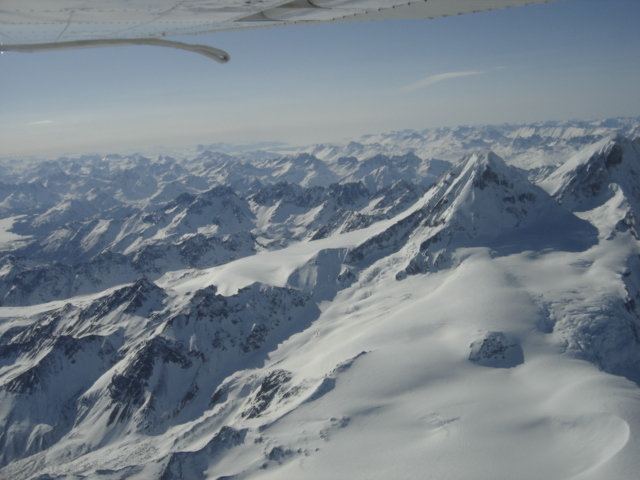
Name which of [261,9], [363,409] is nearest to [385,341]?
[363,409]

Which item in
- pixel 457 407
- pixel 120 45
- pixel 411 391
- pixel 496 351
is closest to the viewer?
pixel 120 45

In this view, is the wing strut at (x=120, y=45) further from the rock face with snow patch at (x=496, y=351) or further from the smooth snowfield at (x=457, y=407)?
the rock face with snow patch at (x=496, y=351)

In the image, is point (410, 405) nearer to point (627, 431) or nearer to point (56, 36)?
point (627, 431)

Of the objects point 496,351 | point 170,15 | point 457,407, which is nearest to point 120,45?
point 170,15

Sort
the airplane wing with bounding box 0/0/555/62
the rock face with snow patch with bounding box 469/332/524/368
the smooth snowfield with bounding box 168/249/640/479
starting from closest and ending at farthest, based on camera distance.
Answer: the airplane wing with bounding box 0/0/555/62 → the smooth snowfield with bounding box 168/249/640/479 → the rock face with snow patch with bounding box 469/332/524/368

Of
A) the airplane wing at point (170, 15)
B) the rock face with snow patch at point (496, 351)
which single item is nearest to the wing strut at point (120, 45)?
the airplane wing at point (170, 15)

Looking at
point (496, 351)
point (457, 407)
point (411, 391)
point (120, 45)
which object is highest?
point (120, 45)

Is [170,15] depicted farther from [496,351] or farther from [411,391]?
[496,351]

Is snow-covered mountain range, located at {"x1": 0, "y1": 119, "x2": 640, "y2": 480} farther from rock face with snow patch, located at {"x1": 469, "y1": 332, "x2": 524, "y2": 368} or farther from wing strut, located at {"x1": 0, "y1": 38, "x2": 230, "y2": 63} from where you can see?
wing strut, located at {"x1": 0, "y1": 38, "x2": 230, "y2": 63}

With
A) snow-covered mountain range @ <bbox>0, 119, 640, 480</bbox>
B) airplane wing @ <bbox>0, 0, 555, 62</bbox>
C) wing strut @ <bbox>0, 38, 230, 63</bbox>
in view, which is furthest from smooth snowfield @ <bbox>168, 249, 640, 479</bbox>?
wing strut @ <bbox>0, 38, 230, 63</bbox>
